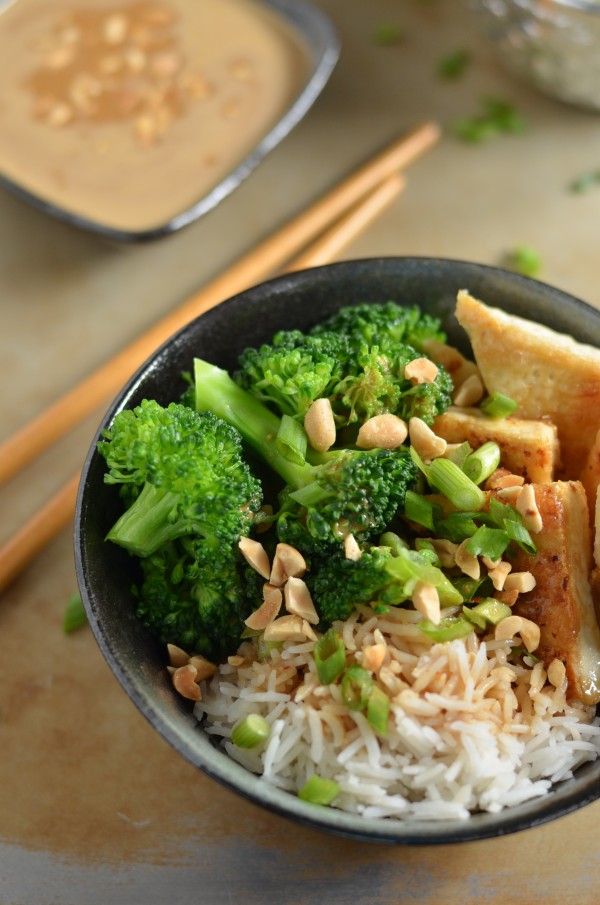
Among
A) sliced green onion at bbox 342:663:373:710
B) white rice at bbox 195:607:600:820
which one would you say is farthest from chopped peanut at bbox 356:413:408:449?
sliced green onion at bbox 342:663:373:710

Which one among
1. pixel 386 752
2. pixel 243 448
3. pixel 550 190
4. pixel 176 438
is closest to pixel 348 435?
pixel 243 448

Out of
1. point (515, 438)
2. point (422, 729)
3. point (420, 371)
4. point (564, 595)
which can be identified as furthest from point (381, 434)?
point (422, 729)

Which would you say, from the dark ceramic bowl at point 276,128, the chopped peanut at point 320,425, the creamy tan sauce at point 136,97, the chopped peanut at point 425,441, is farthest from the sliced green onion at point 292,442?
the creamy tan sauce at point 136,97

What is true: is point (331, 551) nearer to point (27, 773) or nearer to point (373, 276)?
point (373, 276)

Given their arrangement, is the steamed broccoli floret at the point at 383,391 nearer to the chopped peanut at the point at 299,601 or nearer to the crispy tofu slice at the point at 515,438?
the crispy tofu slice at the point at 515,438

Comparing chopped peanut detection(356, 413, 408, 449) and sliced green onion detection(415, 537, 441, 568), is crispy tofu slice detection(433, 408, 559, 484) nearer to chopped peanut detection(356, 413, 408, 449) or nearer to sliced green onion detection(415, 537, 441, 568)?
chopped peanut detection(356, 413, 408, 449)

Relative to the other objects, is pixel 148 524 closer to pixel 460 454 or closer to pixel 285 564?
pixel 285 564
